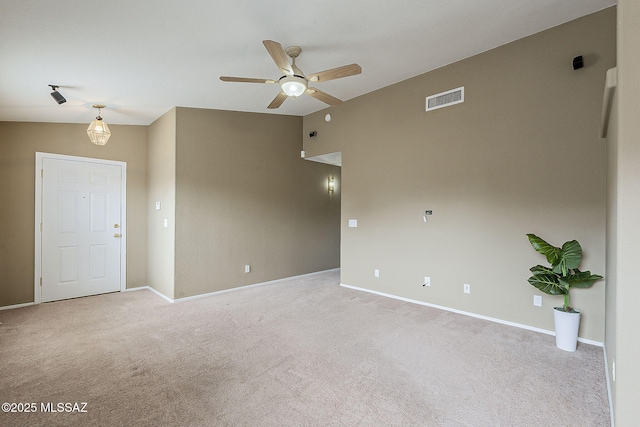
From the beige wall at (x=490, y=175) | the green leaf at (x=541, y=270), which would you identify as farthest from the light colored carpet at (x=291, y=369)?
the green leaf at (x=541, y=270)

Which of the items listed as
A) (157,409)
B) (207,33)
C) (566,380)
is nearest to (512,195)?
(566,380)

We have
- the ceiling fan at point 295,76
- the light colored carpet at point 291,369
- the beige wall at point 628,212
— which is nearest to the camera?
the beige wall at point 628,212

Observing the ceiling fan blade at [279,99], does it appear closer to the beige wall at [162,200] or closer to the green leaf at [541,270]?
the beige wall at [162,200]

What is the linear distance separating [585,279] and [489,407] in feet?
5.66

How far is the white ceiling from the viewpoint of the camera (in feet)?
7.78

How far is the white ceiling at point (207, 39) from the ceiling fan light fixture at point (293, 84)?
0.44 meters

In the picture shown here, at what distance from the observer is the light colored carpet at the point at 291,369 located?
197cm

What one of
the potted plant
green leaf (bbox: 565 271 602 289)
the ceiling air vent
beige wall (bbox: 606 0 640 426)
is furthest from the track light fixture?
green leaf (bbox: 565 271 602 289)

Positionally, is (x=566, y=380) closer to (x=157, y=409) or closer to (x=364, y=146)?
(x=157, y=409)

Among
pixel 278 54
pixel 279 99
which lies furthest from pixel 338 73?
pixel 279 99

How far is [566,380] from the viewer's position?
2371mm

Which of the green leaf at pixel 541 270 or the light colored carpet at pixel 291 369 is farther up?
the green leaf at pixel 541 270

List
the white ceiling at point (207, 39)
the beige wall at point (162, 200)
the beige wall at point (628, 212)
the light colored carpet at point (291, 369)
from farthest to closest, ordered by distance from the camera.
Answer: the beige wall at point (162, 200), the white ceiling at point (207, 39), the light colored carpet at point (291, 369), the beige wall at point (628, 212)

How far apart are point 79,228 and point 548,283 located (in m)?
6.24
